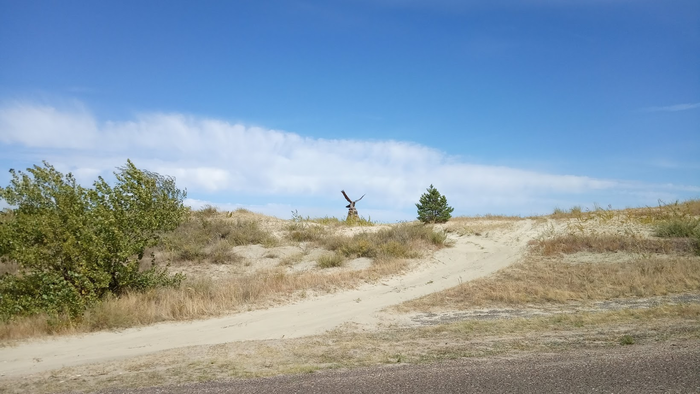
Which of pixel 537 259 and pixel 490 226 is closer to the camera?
pixel 537 259

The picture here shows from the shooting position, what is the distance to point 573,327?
1110 cm

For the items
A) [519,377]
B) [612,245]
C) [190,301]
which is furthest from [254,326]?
[612,245]

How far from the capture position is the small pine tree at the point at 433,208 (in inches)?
1265

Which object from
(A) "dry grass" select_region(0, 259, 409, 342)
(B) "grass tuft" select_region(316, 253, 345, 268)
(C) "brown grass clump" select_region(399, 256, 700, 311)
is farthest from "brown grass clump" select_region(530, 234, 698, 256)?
(B) "grass tuft" select_region(316, 253, 345, 268)

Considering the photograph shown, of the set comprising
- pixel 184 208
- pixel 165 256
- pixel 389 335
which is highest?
pixel 184 208

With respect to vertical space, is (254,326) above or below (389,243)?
below

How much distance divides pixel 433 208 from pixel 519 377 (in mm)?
25960

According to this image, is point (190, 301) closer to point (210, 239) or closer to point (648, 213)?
point (210, 239)

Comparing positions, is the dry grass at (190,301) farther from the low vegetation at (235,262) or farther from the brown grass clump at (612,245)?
the brown grass clump at (612,245)

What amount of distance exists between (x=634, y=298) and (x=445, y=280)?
6.75 meters

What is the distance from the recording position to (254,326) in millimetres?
13430

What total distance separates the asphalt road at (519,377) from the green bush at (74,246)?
313 inches

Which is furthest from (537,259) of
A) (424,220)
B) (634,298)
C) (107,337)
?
(107,337)

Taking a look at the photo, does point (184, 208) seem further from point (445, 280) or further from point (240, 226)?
point (445, 280)
